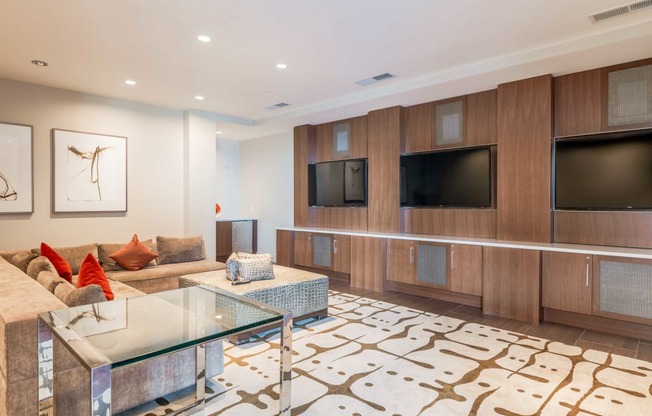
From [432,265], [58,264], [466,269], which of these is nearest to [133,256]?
[58,264]

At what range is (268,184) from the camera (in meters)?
7.91

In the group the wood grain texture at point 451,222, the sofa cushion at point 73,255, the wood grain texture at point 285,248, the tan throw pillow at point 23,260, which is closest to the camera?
the tan throw pillow at point 23,260

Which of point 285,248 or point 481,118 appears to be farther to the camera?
point 285,248

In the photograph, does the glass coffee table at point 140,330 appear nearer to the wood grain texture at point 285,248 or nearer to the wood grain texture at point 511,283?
the wood grain texture at point 511,283

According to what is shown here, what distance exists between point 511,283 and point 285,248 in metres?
3.87

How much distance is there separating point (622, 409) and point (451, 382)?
1.01 metres

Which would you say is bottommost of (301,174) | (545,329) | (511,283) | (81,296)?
(545,329)

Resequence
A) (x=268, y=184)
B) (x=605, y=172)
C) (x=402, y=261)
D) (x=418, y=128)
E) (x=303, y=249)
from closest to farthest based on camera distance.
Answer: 1. (x=605, y=172)
2. (x=402, y=261)
3. (x=418, y=128)
4. (x=303, y=249)
5. (x=268, y=184)

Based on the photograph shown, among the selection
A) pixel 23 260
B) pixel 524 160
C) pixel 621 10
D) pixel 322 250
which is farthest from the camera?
pixel 322 250

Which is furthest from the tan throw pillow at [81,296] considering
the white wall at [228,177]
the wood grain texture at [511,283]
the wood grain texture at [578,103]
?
the white wall at [228,177]

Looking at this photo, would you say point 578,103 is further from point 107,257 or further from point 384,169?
point 107,257

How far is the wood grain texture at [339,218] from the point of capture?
6.28 m

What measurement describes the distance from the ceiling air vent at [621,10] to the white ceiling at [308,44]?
8 cm

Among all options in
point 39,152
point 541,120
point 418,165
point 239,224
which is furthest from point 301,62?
point 239,224
